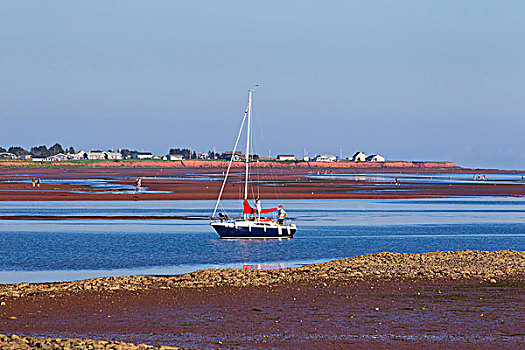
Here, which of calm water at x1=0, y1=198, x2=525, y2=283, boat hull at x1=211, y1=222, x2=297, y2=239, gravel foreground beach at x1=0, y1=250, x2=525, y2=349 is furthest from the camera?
boat hull at x1=211, y1=222, x2=297, y2=239

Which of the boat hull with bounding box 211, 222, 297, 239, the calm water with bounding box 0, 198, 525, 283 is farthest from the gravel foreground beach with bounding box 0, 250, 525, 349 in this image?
the boat hull with bounding box 211, 222, 297, 239

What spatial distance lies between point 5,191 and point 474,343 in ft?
255

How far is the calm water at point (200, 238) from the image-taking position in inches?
1196

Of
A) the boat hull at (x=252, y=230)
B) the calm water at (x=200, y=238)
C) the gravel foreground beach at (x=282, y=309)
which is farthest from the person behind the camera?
the boat hull at (x=252, y=230)

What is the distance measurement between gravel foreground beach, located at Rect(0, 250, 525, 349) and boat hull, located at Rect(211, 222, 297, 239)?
14.2 meters

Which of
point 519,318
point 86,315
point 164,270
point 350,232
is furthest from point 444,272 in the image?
point 350,232

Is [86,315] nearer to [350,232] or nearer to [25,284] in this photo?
[25,284]

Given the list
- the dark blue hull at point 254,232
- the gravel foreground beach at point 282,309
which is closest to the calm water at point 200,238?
the dark blue hull at point 254,232

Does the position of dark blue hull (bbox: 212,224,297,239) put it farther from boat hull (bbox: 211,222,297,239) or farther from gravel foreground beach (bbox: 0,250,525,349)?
gravel foreground beach (bbox: 0,250,525,349)

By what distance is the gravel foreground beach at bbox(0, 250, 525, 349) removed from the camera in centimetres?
1582

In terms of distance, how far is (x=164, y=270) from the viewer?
28375 millimetres

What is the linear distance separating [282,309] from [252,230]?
860 inches

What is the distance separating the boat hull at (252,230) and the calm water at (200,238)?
0.61 m

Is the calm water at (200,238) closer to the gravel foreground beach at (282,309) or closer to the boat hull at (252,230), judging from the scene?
the boat hull at (252,230)
